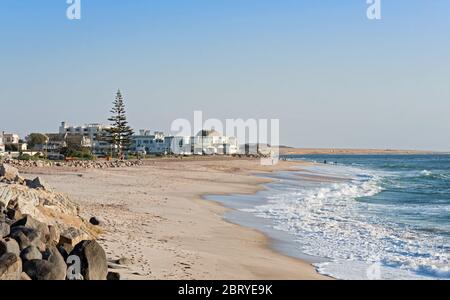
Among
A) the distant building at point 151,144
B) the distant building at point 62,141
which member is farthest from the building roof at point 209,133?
the distant building at point 62,141

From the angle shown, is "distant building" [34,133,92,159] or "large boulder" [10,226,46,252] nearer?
"large boulder" [10,226,46,252]

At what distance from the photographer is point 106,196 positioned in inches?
839

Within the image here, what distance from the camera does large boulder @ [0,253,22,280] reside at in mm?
6445

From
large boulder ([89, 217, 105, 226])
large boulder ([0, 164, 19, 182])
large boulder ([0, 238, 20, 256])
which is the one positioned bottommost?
large boulder ([89, 217, 105, 226])

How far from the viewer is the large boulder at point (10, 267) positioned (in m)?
6.45

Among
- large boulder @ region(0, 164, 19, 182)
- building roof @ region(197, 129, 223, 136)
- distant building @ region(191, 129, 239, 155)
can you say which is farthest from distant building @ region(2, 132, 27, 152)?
large boulder @ region(0, 164, 19, 182)

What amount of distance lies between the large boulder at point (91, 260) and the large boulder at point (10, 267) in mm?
982

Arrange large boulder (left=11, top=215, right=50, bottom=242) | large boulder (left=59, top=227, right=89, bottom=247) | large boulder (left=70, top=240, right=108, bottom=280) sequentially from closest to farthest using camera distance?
large boulder (left=70, top=240, right=108, bottom=280)
large boulder (left=11, top=215, right=50, bottom=242)
large boulder (left=59, top=227, right=89, bottom=247)

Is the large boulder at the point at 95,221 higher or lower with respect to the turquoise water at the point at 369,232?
higher

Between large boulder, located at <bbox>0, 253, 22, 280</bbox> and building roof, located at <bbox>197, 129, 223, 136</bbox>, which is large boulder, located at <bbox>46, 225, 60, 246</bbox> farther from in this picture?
building roof, located at <bbox>197, 129, 223, 136</bbox>

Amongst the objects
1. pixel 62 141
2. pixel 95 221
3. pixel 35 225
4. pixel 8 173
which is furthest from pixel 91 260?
pixel 62 141

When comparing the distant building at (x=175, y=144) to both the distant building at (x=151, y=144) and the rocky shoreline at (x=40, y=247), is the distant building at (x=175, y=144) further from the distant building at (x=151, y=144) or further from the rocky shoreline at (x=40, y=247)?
the rocky shoreline at (x=40, y=247)
